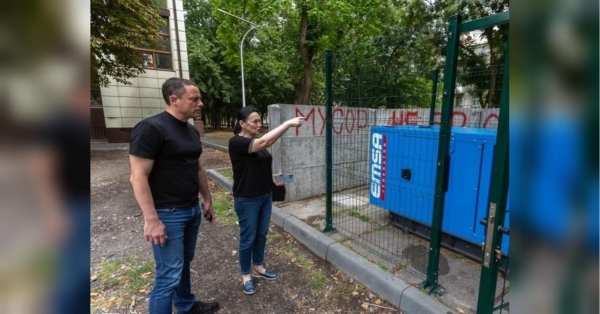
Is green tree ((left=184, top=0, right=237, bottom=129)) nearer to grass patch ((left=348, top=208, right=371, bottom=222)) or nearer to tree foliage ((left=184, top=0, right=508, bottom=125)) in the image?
tree foliage ((left=184, top=0, right=508, bottom=125))

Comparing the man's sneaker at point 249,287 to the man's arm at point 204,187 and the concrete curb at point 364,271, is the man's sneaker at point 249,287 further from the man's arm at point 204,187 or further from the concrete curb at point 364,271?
the concrete curb at point 364,271

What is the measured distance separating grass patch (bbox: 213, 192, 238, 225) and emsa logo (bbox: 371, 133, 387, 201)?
222 centimetres

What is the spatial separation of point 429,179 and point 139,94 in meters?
15.3

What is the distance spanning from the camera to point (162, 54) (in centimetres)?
1540

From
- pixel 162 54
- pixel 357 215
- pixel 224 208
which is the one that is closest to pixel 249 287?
pixel 357 215

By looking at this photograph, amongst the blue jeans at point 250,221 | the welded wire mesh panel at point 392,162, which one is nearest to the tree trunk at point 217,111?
the welded wire mesh panel at point 392,162

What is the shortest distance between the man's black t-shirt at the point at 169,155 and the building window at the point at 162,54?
48.6 feet

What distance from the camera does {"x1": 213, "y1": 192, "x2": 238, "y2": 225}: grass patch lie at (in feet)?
15.8

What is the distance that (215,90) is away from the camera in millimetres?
20219

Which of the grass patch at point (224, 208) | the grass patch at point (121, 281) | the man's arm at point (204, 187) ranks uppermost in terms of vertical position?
the man's arm at point (204, 187)

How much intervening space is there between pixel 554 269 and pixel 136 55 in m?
14.2

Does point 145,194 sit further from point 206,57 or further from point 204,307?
point 206,57

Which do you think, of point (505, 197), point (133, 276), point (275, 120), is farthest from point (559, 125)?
point (275, 120)

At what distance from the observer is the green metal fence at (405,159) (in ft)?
6.22
